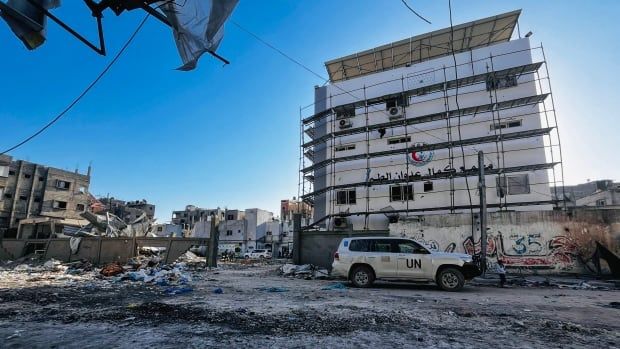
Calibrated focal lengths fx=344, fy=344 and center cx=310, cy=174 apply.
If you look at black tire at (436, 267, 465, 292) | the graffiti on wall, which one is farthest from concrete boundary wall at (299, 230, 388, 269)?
black tire at (436, 267, 465, 292)

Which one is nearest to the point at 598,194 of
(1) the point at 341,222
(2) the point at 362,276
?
(1) the point at 341,222

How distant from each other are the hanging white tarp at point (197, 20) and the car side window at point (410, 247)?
350 inches

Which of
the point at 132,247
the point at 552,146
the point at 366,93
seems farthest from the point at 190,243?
the point at 552,146

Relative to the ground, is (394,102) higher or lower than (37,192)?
higher

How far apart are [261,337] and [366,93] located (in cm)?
2546

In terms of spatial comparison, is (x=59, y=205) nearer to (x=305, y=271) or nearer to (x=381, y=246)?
(x=305, y=271)

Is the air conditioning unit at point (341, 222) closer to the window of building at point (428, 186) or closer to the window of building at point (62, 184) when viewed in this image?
the window of building at point (428, 186)

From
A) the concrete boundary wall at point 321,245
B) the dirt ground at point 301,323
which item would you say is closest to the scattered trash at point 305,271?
the concrete boundary wall at point 321,245

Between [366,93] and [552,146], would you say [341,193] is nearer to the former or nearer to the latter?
[366,93]

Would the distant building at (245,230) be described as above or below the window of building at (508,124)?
below

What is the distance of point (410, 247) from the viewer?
37.3 feet

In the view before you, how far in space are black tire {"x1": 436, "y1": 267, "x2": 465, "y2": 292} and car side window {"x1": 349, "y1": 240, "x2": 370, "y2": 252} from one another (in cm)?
245

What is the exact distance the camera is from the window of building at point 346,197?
87.2 feet

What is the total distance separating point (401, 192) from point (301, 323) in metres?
20.6
